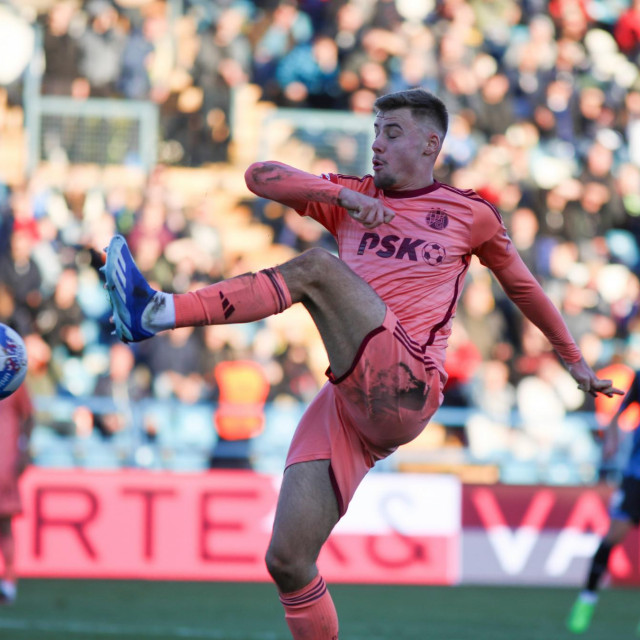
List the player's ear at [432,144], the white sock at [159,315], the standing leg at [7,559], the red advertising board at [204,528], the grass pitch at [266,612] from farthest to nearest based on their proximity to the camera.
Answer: the red advertising board at [204,528] → the standing leg at [7,559] → the grass pitch at [266,612] → the player's ear at [432,144] → the white sock at [159,315]

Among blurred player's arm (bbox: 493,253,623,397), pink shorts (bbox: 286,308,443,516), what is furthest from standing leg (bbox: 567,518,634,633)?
pink shorts (bbox: 286,308,443,516)

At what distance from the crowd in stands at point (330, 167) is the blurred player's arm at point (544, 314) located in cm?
693

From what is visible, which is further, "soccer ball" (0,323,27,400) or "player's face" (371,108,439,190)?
"soccer ball" (0,323,27,400)

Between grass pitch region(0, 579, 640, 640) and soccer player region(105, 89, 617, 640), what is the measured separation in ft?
11.1

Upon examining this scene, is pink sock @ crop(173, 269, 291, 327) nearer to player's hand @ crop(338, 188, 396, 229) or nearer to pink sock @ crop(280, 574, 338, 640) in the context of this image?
player's hand @ crop(338, 188, 396, 229)

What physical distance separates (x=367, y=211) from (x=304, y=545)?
1.36 meters

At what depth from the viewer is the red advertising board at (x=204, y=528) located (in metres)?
11.8

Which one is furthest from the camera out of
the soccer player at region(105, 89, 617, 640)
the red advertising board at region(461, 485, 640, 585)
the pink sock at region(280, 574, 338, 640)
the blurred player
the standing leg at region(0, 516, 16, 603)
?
the red advertising board at region(461, 485, 640, 585)

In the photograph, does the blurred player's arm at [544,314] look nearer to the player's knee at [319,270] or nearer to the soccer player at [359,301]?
the soccer player at [359,301]

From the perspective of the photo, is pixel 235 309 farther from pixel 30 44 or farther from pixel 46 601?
pixel 30 44

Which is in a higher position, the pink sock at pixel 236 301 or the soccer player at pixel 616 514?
the pink sock at pixel 236 301

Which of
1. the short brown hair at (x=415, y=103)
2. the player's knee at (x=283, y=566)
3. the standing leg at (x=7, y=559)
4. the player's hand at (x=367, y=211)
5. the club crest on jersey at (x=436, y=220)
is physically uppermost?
the short brown hair at (x=415, y=103)

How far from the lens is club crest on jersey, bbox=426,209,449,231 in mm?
5551

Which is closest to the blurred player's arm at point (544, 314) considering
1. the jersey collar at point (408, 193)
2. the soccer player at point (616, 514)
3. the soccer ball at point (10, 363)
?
the jersey collar at point (408, 193)
